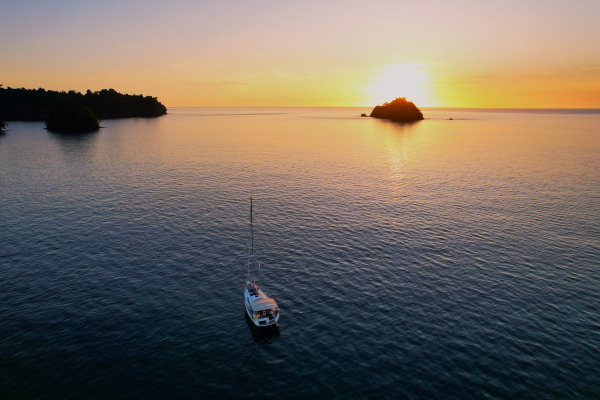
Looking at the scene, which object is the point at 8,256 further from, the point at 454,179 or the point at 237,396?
the point at 454,179

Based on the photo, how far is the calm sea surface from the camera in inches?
1581

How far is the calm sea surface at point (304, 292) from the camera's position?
1581 inches

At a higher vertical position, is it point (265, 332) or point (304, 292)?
point (304, 292)

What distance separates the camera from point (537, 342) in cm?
4622

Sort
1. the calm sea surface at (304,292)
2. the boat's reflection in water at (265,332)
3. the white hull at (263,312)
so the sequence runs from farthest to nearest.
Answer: the boat's reflection in water at (265,332)
the white hull at (263,312)
the calm sea surface at (304,292)

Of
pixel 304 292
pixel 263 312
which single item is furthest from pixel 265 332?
pixel 304 292

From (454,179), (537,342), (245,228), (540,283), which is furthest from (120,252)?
(454,179)

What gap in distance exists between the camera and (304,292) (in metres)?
58.1

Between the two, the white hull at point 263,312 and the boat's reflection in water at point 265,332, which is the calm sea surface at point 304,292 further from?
the white hull at point 263,312

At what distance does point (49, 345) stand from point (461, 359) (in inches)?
2021

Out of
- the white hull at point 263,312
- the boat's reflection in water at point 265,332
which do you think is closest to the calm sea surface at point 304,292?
the boat's reflection in water at point 265,332

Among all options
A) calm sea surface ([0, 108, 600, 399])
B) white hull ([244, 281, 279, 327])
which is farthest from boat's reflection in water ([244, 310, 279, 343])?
white hull ([244, 281, 279, 327])

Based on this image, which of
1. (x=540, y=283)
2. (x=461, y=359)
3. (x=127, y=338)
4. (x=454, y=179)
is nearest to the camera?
(x=461, y=359)

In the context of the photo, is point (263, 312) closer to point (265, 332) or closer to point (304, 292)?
point (265, 332)
